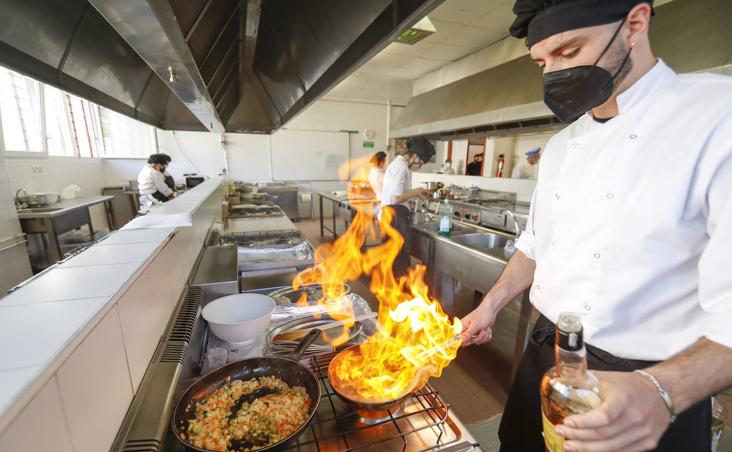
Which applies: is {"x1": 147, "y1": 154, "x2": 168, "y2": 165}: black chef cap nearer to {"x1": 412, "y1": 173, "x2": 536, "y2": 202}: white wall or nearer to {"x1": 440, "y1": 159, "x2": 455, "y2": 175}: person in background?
{"x1": 412, "y1": 173, "x2": 536, "y2": 202}: white wall

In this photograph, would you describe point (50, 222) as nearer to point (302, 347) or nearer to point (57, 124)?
point (57, 124)

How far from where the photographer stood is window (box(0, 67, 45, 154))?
4344mm

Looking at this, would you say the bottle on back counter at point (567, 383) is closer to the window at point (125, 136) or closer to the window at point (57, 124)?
the window at point (57, 124)

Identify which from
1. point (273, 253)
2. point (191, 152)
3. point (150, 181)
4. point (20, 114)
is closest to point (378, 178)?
point (273, 253)

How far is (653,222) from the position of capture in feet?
2.70

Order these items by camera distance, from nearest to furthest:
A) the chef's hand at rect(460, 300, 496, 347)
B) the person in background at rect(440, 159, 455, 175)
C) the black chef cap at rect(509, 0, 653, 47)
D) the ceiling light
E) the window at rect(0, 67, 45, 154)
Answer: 1. the black chef cap at rect(509, 0, 653, 47)
2. the chef's hand at rect(460, 300, 496, 347)
3. the ceiling light
4. the window at rect(0, 67, 45, 154)
5. the person in background at rect(440, 159, 455, 175)

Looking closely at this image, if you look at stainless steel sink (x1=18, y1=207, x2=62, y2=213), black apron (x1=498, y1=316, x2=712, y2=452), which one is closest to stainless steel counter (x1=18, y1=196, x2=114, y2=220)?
stainless steel sink (x1=18, y1=207, x2=62, y2=213)

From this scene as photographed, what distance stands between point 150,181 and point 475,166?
5851mm

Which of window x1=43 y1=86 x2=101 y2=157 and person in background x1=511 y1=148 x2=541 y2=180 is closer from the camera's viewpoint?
person in background x1=511 y1=148 x2=541 y2=180

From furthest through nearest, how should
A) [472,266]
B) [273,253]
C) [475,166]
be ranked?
[475,166], [472,266], [273,253]

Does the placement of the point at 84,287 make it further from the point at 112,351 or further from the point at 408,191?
the point at 408,191

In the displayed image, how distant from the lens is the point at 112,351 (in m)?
0.65

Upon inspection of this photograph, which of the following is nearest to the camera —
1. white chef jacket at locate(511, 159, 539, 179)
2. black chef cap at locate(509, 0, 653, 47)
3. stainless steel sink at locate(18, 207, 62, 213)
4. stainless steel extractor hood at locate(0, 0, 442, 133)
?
black chef cap at locate(509, 0, 653, 47)

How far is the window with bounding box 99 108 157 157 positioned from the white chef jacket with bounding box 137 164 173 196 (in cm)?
232
